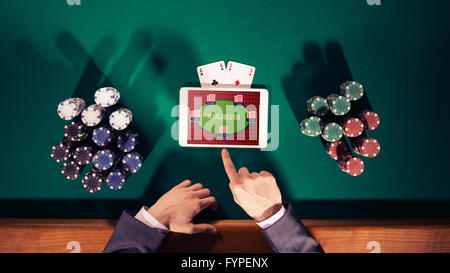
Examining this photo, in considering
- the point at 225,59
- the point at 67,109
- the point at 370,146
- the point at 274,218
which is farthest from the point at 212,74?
the point at 370,146

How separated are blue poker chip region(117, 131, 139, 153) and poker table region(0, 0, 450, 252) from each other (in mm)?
182

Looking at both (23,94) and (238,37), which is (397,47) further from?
(23,94)

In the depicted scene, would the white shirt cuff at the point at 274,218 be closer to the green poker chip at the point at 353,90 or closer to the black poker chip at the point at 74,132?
the green poker chip at the point at 353,90

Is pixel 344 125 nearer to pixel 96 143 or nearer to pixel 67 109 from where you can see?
pixel 96 143

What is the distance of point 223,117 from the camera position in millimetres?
2100

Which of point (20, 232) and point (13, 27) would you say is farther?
point (13, 27)

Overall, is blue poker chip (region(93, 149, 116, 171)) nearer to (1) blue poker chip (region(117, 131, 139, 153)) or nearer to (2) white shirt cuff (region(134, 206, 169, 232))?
(1) blue poker chip (region(117, 131, 139, 153))

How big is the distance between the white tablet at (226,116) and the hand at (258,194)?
14.1 inches

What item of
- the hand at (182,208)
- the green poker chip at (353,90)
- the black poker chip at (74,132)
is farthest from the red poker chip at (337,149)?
the black poker chip at (74,132)

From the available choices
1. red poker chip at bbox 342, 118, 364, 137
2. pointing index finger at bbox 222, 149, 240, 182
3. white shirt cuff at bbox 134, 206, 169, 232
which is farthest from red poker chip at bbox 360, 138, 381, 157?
white shirt cuff at bbox 134, 206, 169, 232

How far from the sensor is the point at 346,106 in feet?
5.92
